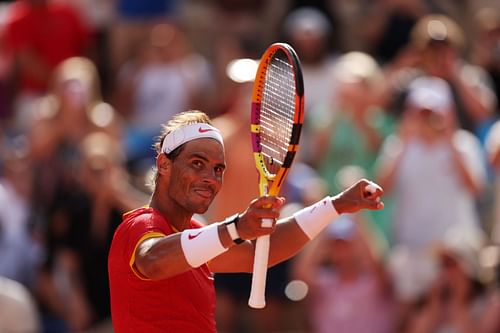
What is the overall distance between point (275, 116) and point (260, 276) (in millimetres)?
815

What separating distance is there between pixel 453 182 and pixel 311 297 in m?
1.34

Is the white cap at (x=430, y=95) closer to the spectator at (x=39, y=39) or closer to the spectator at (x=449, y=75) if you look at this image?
the spectator at (x=449, y=75)

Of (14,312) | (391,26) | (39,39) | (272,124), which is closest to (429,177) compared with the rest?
(391,26)

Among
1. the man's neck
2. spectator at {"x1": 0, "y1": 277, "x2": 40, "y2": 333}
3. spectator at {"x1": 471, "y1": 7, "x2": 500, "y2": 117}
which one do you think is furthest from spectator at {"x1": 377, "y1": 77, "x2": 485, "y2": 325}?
the man's neck

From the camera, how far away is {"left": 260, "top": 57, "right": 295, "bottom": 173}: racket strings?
17.1 feet


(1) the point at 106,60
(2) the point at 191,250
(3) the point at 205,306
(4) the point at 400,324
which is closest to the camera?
(2) the point at 191,250

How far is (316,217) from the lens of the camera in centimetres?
536

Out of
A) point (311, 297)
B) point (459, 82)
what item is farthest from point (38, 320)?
point (459, 82)

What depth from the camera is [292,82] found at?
5.35m

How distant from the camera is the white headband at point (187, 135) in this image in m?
5.10

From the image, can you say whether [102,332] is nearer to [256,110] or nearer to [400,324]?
[400,324]

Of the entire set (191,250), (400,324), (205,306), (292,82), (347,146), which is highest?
(292,82)

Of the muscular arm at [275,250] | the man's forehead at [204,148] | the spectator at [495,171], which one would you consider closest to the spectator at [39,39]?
the spectator at [495,171]

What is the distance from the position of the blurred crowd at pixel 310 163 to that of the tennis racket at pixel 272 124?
3609mm
